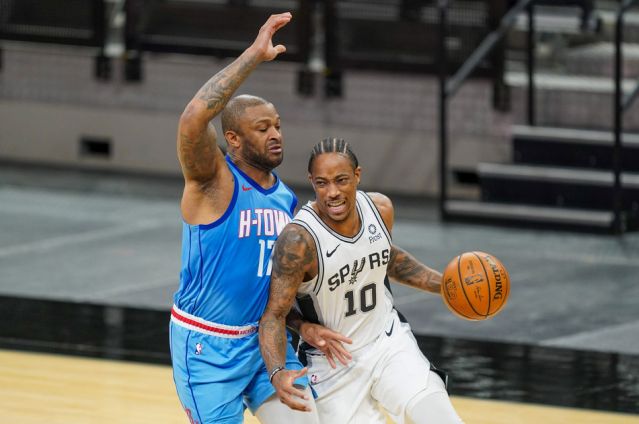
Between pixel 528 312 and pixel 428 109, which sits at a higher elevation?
pixel 428 109

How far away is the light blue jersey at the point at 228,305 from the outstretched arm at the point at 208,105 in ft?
0.81

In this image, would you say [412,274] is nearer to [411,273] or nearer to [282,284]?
[411,273]

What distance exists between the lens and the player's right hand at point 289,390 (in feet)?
20.6

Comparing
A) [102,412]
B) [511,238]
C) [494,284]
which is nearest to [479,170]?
[511,238]

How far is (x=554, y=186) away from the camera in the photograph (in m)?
14.8

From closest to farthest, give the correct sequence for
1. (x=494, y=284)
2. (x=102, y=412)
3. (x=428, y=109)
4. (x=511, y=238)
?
(x=494, y=284) → (x=102, y=412) → (x=511, y=238) → (x=428, y=109)

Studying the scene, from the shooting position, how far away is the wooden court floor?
8906 mm

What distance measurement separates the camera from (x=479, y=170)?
49.8ft

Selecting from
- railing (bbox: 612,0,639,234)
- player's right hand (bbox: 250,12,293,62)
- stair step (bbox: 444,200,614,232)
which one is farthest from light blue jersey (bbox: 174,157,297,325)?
stair step (bbox: 444,200,614,232)

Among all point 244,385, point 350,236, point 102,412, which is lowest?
point 102,412

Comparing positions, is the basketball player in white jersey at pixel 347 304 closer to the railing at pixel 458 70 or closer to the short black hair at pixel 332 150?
the short black hair at pixel 332 150

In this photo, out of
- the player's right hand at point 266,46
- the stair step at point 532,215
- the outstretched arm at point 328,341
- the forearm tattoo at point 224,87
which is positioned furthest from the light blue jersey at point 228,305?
the stair step at point 532,215

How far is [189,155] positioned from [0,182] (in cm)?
1080

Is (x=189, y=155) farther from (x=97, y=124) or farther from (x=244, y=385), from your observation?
(x=97, y=124)
